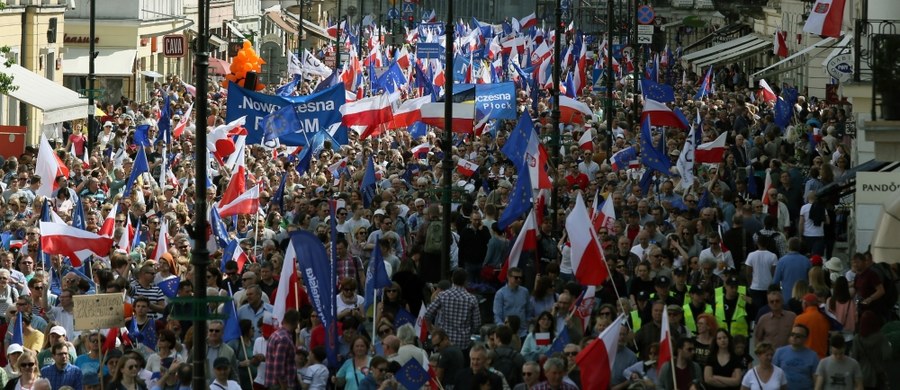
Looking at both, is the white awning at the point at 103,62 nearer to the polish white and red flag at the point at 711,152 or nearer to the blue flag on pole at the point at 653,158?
the polish white and red flag at the point at 711,152

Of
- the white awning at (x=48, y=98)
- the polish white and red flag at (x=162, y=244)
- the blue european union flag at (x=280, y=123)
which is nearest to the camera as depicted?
the polish white and red flag at (x=162, y=244)

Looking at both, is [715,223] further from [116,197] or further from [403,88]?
[403,88]

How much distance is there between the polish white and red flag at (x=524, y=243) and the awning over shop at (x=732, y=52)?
1704 inches

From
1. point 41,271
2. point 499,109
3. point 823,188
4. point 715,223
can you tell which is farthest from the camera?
point 499,109

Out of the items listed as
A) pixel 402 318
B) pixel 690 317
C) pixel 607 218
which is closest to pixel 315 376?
pixel 402 318

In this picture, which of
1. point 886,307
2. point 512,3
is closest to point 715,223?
point 886,307

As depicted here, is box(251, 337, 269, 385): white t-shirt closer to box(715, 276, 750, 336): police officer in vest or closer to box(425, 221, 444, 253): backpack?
box(715, 276, 750, 336): police officer in vest

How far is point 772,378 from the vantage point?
14875mm

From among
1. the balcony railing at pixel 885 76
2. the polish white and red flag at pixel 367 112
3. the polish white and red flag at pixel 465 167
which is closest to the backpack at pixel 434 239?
the balcony railing at pixel 885 76

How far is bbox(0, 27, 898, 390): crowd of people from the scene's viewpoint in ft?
51.1

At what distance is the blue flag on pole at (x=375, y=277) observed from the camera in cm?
1848

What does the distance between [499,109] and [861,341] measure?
18.5 metres

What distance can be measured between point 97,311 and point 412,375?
9.25ft

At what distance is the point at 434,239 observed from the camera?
72.4 feet
